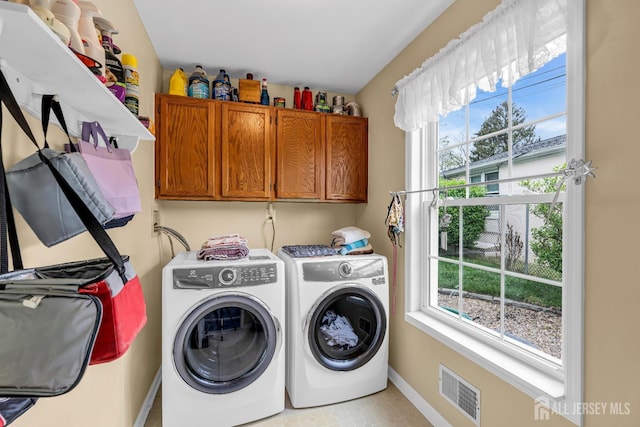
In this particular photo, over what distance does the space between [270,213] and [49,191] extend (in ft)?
6.80

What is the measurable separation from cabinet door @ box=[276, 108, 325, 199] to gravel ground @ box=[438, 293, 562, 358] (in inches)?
59.9

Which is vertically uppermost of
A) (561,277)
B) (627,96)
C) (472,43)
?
(472,43)

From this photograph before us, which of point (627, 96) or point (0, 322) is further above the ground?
point (627, 96)

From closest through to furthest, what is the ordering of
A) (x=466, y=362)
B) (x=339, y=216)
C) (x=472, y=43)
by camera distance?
(x=472, y=43)
(x=466, y=362)
(x=339, y=216)

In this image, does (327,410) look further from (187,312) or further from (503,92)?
(503,92)

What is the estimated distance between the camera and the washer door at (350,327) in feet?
6.57

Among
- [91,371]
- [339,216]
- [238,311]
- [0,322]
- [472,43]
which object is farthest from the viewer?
[339,216]

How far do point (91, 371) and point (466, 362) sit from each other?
182 cm

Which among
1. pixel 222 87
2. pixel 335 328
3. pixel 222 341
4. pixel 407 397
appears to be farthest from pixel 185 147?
pixel 407 397

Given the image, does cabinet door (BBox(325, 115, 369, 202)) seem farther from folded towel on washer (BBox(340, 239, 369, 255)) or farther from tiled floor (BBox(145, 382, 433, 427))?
tiled floor (BBox(145, 382, 433, 427))

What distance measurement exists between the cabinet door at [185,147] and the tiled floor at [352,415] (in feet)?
5.18

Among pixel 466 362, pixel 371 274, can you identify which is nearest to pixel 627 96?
pixel 466 362

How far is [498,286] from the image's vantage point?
5.08 feet

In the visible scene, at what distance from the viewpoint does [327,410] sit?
1.96 metres
